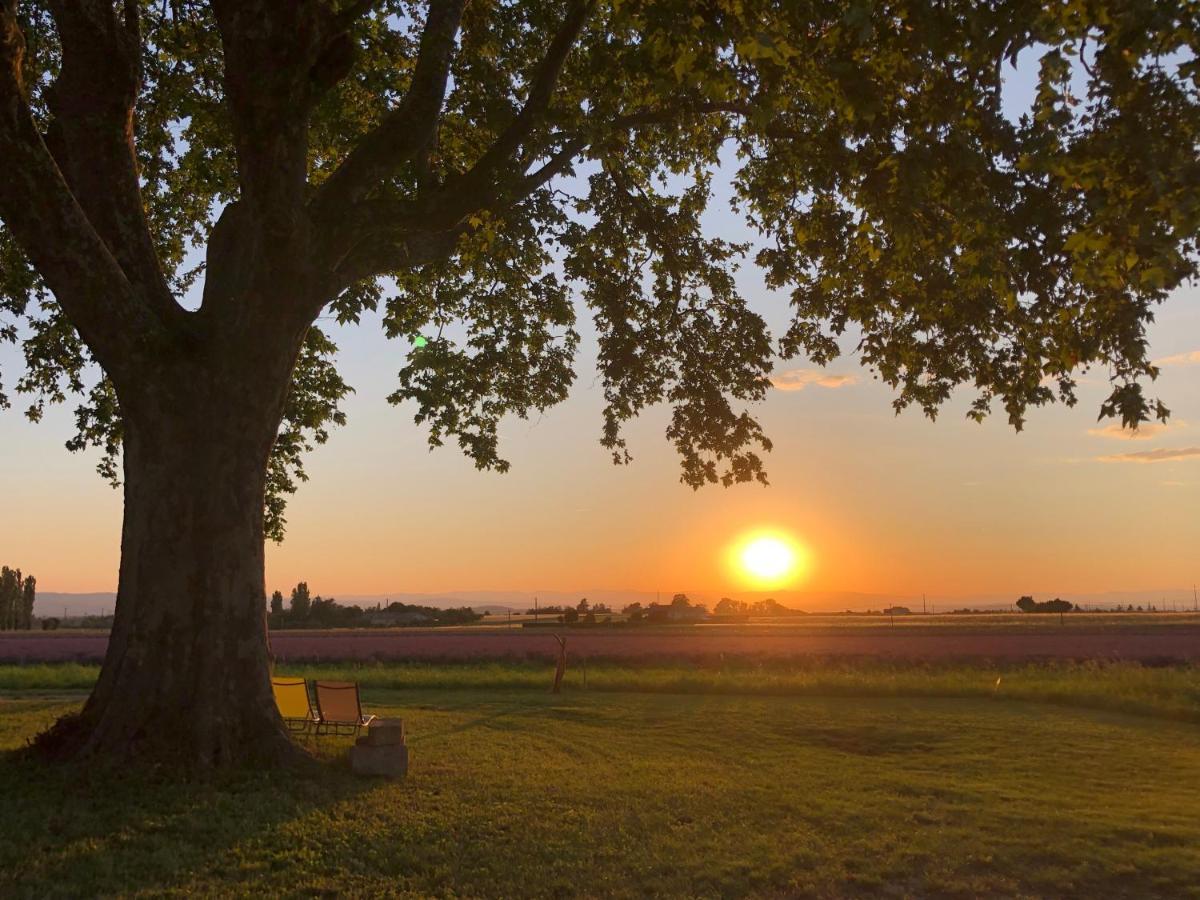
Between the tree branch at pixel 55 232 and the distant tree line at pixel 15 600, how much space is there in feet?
230

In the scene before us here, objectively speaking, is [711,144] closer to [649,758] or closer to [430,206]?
[430,206]

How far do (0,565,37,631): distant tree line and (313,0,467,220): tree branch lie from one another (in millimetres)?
70397

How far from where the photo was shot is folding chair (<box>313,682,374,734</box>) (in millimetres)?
11750

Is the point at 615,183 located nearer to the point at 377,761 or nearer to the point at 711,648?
the point at 377,761

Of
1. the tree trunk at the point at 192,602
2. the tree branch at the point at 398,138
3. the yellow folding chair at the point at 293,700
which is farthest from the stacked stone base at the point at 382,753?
the tree branch at the point at 398,138

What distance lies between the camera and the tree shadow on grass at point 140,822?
5855mm

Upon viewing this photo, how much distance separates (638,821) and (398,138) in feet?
23.6

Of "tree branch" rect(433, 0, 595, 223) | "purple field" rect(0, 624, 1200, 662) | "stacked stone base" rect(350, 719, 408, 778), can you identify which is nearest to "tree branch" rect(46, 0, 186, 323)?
"tree branch" rect(433, 0, 595, 223)

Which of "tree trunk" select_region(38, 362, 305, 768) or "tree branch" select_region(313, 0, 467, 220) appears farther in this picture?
"tree branch" select_region(313, 0, 467, 220)

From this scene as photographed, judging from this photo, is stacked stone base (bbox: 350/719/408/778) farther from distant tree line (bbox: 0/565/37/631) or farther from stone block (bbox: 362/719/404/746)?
distant tree line (bbox: 0/565/37/631)

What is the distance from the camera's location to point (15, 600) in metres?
68.6

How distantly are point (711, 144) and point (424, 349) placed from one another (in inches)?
221

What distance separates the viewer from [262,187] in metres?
8.84

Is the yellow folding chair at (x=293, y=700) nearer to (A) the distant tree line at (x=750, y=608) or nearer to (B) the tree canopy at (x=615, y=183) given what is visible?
(B) the tree canopy at (x=615, y=183)
